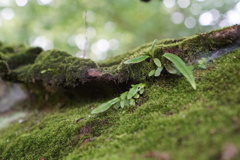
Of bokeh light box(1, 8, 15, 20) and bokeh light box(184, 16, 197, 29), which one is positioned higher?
bokeh light box(1, 8, 15, 20)

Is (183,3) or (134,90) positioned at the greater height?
(183,3)

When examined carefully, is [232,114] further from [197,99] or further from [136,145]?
[136,145]

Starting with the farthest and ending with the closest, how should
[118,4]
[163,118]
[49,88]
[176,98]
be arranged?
[118,4]
[49,88]
[176,98]
[163,118]

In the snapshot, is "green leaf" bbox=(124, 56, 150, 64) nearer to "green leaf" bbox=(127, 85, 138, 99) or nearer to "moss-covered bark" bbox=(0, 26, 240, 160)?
"moss-covered bark" bbox=(0, 26, 240, 160)

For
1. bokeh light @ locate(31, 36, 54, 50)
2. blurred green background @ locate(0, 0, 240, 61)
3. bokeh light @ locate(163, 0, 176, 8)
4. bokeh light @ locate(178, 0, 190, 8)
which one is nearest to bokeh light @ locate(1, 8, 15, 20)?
blurred green background @ locate(0, 0, 240, 61)

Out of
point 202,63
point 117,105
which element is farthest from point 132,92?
point 202,63

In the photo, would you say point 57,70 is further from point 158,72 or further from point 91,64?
point 158,72

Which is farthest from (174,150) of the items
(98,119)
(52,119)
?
(52,119)
